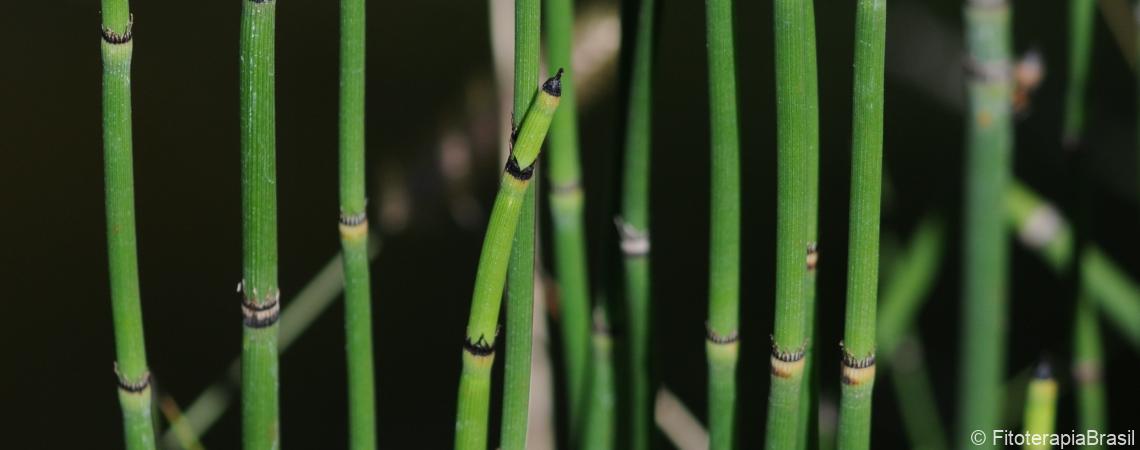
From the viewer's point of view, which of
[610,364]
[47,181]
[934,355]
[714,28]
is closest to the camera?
[714,28]

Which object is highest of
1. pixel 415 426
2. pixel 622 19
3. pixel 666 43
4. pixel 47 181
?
pixel 622 19

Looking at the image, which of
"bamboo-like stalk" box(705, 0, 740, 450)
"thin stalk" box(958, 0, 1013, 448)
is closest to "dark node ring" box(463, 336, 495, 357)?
"bamboo-like stalk" box(705, 0, 740, 450)

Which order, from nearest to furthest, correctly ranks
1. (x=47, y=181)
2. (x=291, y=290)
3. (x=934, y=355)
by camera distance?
1. (x=47, y=181)
2. (x=291, y=290)
3. (x=934, y=355)

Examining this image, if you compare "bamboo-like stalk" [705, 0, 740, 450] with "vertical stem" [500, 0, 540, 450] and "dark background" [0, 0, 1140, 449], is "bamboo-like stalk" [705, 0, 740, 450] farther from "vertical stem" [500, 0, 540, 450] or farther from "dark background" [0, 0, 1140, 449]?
"dark background" [0, 0, 1140, 449]

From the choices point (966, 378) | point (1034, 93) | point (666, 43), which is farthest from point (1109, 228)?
point (966, 378)

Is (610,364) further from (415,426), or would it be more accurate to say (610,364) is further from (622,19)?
(415,426)

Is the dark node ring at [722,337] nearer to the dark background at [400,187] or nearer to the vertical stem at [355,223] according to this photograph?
the vertical stem at [355,223]
